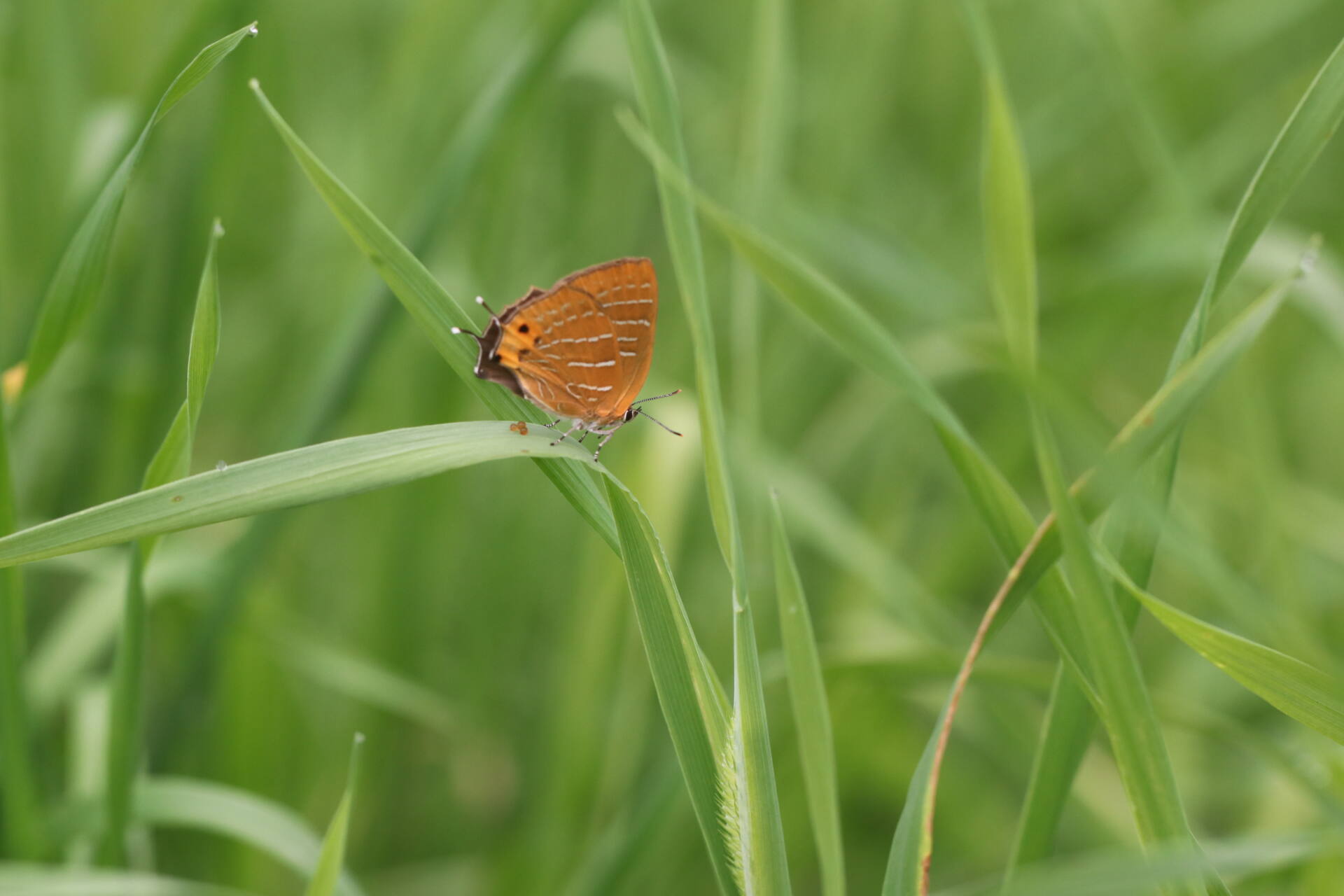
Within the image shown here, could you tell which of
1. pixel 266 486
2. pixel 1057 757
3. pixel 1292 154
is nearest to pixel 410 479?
pixel 266 486

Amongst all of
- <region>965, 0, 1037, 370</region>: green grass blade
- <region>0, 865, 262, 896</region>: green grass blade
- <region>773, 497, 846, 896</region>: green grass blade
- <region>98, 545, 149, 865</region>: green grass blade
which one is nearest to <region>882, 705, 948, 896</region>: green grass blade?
<region>773, 497, 846, 896</region>: green grass blade

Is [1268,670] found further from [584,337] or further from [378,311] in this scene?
[378,311]

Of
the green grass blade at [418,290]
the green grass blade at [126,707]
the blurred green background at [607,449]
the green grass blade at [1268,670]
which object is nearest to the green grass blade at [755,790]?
the green grass blade at [418,290]

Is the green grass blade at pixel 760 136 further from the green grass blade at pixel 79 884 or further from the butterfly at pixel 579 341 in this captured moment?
the green grass blade at pixel 79 884

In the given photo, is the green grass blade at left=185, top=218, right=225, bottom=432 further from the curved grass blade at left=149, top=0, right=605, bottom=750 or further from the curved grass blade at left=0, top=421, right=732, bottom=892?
the curved grass blade at left=149, top=0, right=605, bottom=750

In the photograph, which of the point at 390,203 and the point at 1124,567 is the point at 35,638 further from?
the point at 1124,567

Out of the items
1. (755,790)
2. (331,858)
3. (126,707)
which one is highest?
(126,707)

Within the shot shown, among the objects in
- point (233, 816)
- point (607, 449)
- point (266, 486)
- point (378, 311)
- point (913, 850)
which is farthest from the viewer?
point (607, 449)
